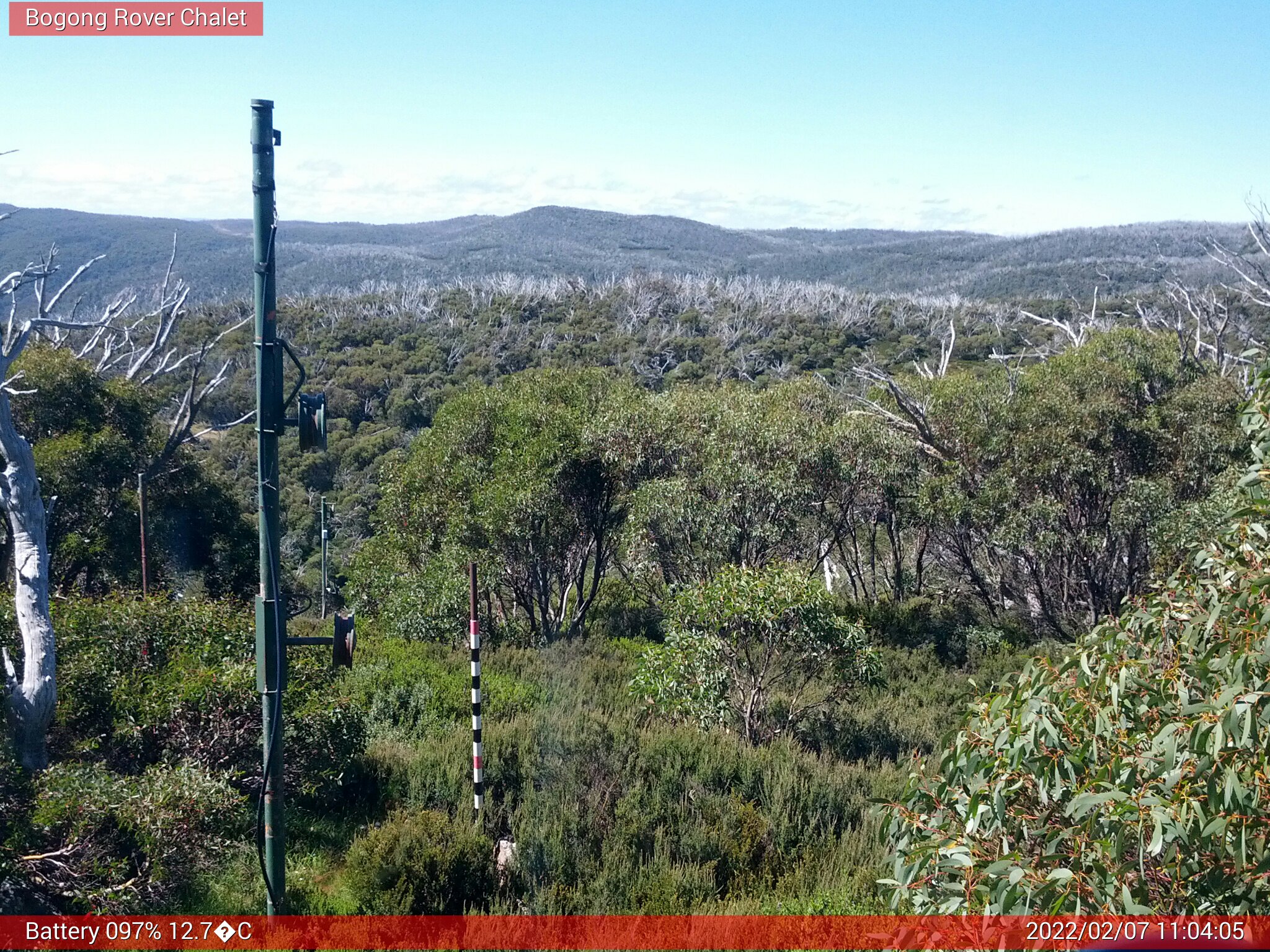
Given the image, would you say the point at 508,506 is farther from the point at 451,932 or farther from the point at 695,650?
the point at 451,932

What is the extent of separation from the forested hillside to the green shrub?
0.9 inches

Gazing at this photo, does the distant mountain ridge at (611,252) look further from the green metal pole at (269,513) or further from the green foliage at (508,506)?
the green metal pole at (269,513)

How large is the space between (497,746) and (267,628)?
318 cm

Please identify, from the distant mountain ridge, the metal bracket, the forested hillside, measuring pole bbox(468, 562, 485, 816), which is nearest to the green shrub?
the forested hillside

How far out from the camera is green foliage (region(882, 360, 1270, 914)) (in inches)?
107

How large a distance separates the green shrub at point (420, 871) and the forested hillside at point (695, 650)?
2 cm

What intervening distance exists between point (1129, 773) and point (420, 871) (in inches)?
153

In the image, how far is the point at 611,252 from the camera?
344 ft

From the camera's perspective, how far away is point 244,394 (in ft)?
97.5

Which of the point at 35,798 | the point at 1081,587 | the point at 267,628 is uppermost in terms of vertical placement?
the point at 267,628

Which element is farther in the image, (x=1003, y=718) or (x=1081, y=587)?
(x=1081, y=587)

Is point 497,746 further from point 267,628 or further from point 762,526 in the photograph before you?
point 762,526

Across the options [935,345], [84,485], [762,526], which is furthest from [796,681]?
[935,345]

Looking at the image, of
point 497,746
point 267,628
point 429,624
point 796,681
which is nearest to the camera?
point 267,628
